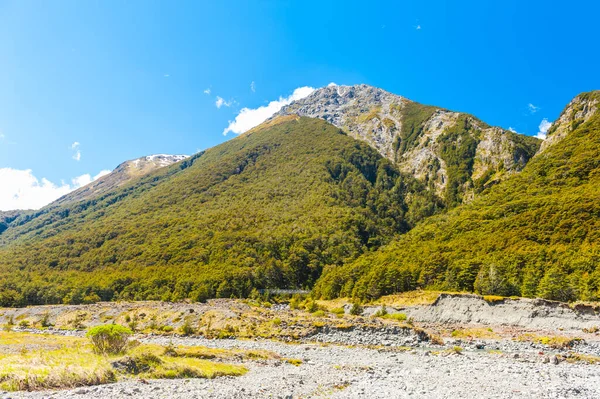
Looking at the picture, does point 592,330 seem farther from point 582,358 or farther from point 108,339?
point 108,339

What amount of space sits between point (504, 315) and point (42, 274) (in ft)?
573

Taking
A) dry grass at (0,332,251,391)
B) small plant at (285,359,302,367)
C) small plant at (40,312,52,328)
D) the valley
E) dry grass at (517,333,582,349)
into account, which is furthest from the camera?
small plant at (40,312,52,328)

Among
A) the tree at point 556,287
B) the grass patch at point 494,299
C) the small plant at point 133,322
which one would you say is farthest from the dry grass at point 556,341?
the small plant at point 133,322

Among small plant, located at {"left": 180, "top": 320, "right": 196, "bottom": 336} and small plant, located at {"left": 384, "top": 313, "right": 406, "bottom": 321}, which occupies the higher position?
small plant, located at {"left": 180, "top": 320, "right": 196, "bottom": 336}

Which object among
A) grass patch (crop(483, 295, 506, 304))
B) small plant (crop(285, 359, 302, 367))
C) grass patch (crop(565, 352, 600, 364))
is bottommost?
grass patch (crop(565, 352, 600, 364))

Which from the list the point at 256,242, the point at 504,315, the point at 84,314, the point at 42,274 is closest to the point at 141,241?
the point at 42,274

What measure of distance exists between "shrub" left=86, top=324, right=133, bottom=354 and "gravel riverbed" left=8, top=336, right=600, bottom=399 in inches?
289

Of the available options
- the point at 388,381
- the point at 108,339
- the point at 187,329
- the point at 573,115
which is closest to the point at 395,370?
the point at 388,381

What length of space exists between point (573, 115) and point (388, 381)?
225m

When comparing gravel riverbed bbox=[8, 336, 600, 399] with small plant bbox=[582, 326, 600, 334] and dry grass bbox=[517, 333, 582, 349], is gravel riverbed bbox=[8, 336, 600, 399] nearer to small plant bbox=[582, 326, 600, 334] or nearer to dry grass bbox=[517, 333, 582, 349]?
dry grass bbox=[517, 333, 582, 349]

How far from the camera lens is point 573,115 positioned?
18325cm

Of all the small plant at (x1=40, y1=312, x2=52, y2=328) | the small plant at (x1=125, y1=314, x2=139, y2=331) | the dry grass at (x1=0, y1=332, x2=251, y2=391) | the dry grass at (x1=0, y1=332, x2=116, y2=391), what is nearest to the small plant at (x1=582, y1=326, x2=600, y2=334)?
the dry grass at (x1=0, y1=332, x2=251, y2=391)

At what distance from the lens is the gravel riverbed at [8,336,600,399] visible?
56.0ft

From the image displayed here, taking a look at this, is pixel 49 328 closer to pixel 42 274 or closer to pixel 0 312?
pixel 0 312
